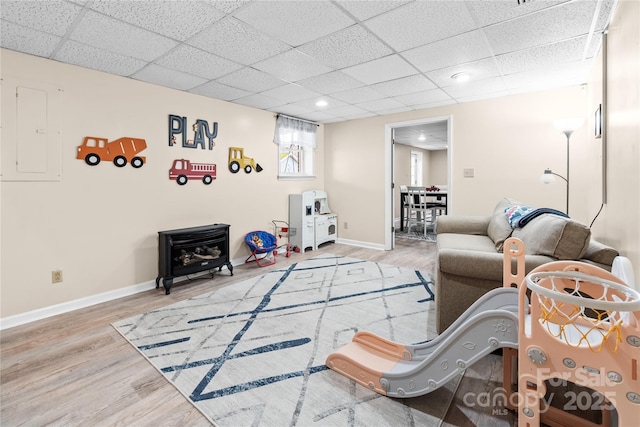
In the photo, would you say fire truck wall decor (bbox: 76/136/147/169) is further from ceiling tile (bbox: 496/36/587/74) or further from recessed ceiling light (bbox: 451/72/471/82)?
ceiling tile (bbox: 496/36/587/74)

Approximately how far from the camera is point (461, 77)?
325 cm

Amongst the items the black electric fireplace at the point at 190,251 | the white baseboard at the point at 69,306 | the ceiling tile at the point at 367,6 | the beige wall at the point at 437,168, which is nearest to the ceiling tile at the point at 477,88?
the ceiling tile at the point at 367,6

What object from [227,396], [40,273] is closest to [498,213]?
[227,396]

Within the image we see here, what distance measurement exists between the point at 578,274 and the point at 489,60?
7.85ft

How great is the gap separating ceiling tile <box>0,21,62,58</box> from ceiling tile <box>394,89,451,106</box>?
3.50 meters

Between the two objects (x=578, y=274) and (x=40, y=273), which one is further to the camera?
(x=40, y=273)

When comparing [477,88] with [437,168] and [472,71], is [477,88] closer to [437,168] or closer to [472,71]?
[472,71]

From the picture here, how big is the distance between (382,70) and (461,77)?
903 millimetres

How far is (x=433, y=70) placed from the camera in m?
3.05

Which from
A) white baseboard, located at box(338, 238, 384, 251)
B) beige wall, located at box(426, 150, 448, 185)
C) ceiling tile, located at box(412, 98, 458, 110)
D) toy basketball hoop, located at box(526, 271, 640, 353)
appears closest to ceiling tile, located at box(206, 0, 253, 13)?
toy basketball hoop, located at box(526, 271, 640, 353)

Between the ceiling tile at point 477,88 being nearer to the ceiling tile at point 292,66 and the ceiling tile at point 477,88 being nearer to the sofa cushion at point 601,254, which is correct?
the ceiling tile at point 292,66

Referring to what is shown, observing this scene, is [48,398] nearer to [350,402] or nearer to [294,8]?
[350,402]

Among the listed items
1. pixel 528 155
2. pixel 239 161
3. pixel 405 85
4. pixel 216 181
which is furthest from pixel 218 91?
pixel 528 155

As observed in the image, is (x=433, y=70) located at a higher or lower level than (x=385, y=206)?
higher
